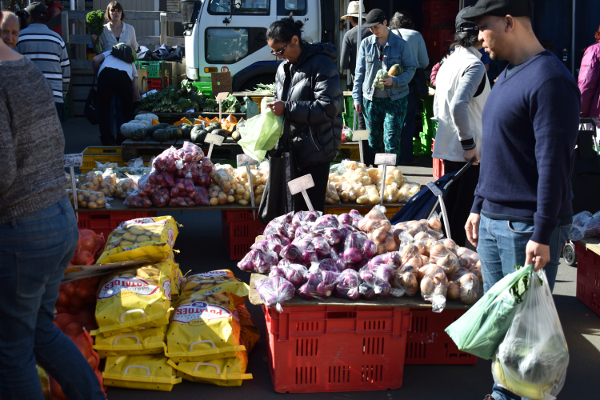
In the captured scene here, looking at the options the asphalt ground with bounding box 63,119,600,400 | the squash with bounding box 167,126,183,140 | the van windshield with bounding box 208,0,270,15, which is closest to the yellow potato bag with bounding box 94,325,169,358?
the asphalt ground with bounding box 63,119,600,400

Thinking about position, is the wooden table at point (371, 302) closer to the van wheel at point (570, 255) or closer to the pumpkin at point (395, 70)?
the van wheel at point (570, 255)

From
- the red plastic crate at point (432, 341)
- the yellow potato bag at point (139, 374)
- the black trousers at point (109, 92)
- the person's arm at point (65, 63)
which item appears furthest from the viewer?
the black trousers at point (109, 92)

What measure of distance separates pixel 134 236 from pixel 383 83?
4219 millimetres

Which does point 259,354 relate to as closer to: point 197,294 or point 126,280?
point 197,294

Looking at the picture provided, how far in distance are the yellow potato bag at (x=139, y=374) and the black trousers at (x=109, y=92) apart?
19.4 ft

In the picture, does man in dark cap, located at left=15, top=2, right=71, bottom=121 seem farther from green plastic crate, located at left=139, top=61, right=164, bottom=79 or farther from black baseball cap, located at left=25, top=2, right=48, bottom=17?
green plastic crate, located at left=139, top=61, right=164, bottom=79

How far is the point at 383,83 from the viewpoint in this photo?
693cm

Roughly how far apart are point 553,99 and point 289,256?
1.54m

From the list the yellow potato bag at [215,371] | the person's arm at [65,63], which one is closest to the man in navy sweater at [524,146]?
the yellow potato bag at [215,371]

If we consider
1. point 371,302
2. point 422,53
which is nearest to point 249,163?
point 371,302

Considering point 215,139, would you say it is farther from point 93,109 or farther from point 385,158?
point 93,109

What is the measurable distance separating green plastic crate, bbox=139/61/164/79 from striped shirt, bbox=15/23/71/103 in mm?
5703

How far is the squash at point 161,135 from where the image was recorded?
7141 millimetres

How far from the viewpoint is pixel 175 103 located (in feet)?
31.2
